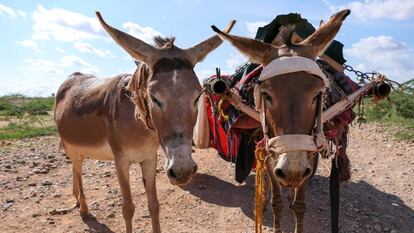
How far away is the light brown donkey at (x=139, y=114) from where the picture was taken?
3.17 metres

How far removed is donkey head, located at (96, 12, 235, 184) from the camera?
3078 millimetres

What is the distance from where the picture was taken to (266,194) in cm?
579

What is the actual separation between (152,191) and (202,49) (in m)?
1.90

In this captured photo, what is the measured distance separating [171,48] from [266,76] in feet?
3.18

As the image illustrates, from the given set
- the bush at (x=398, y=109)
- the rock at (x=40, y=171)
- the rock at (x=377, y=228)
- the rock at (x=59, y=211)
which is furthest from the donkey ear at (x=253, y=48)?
the bush at (x=398, y=109)

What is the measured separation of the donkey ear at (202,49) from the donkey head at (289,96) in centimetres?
38

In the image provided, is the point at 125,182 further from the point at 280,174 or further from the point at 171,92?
the point at 280,174

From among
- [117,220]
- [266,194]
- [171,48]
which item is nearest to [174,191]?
[117,220]

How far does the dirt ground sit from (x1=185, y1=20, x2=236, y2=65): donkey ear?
2.59 metres

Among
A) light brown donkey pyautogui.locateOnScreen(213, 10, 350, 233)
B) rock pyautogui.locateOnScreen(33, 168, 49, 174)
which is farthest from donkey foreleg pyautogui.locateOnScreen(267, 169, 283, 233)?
rock pyautogui.locateOnScreen(33, 168, 49, 174)

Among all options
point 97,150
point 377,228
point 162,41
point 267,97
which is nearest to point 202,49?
point 162,41

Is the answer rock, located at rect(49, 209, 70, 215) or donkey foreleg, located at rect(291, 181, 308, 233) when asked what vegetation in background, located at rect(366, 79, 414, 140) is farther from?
rock, located at rect(49, 209, 70, 215)

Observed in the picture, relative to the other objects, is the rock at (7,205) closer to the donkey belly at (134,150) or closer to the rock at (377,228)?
the donkey belly at (134,150)

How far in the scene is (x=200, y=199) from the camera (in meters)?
6.02
